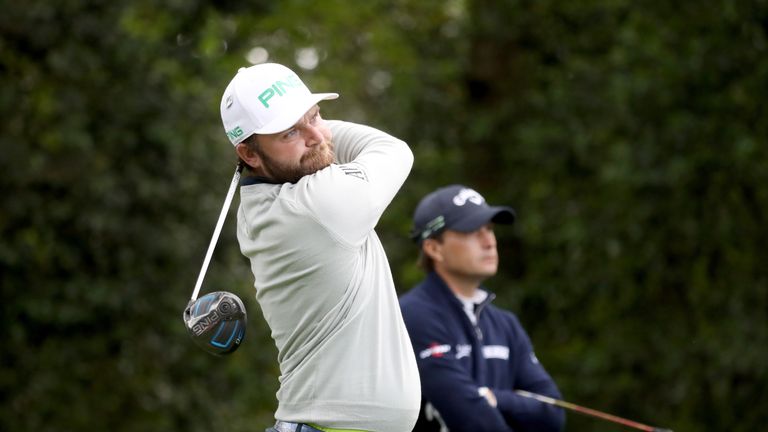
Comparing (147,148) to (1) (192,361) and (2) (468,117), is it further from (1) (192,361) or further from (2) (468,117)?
(2) (468,117)

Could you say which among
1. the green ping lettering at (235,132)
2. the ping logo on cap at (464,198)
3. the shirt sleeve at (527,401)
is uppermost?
the green ping lettering at (235,132)

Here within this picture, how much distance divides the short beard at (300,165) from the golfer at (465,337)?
1463 mm

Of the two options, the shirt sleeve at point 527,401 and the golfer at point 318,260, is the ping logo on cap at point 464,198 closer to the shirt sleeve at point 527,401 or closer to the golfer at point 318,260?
the shirt sleeve at point 527,401

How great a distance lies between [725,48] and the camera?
9.31 m

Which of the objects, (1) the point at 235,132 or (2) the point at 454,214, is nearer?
(1) the point at 235,132

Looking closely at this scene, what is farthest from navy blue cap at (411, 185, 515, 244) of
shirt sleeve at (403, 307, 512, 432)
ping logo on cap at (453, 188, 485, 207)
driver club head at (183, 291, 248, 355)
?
driver club head at (183, 291, 248, 355)

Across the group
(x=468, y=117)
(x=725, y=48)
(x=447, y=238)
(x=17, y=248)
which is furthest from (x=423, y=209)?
(x=468, y=117)

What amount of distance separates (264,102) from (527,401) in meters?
1.98

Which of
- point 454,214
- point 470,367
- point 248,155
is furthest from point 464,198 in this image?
point 248,155

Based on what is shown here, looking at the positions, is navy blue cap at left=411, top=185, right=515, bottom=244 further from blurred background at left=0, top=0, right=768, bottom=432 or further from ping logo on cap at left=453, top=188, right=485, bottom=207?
blurred background at left=0, top=0, right=768, bottom=432

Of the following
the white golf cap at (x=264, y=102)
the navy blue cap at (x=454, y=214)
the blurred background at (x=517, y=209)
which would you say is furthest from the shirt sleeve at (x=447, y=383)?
the blurred background at (x=517, y=209)

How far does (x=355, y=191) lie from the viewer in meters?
3.62

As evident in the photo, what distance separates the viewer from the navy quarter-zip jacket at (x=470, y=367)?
16.4ft

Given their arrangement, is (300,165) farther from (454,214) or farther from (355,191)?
(454,214)
